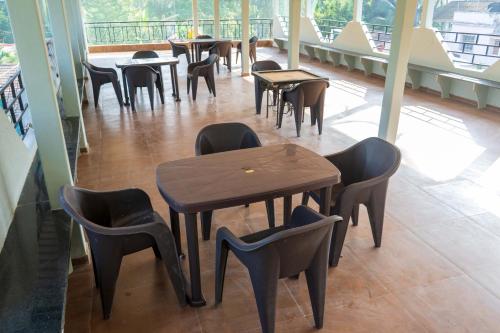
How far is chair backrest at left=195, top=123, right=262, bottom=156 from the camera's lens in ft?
10.3

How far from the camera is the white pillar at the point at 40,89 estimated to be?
2266mm

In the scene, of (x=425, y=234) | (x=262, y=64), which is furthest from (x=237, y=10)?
(x=425, y=234)

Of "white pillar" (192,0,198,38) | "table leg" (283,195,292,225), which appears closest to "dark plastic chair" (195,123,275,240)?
"table leg" (283,195,292,225)

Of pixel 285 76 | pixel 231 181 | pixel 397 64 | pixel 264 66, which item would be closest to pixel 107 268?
pixel 231 181

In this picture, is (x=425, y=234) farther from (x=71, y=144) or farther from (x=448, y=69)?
(x=448, y=69)

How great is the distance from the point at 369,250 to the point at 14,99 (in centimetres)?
316

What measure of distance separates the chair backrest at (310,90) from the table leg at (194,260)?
315 centimetres

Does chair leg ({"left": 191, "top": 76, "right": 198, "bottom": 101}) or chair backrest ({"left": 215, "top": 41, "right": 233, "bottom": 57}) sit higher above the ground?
chair backrest ({"left": 215, "top": 41, "right": 233, "bottom": 57})

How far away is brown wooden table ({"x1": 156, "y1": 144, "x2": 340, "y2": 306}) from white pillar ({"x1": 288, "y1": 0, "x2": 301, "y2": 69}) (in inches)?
164

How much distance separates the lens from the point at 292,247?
6.04 feet

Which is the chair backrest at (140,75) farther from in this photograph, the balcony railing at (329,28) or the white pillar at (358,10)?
the balcony railing at (329,28)

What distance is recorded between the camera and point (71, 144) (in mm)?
3867

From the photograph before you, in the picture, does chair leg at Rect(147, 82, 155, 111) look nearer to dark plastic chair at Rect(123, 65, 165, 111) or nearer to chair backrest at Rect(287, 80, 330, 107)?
dark plastic chair at Rect(123, 65, 165, 111)

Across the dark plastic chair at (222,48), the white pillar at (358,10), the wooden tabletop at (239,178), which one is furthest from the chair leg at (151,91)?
the white pillar at (358,10)
